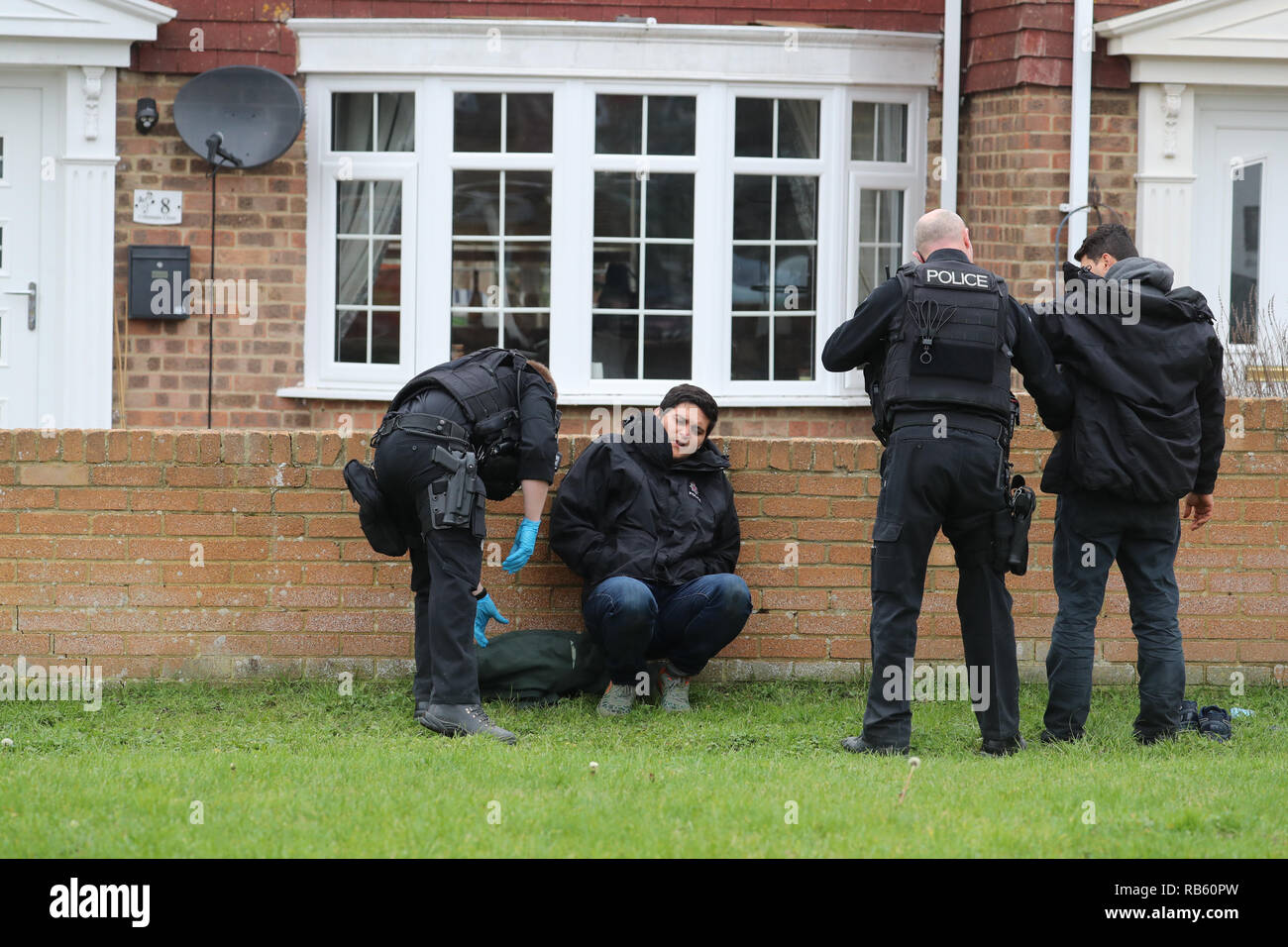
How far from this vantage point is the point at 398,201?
10289 mm

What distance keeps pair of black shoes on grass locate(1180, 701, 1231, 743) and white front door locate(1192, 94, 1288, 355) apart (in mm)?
4610

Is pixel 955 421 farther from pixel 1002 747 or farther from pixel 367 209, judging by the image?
pixel 367 209

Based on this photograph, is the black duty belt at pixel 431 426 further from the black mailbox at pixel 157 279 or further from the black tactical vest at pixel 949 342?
the black mailbox at pixel 157 279

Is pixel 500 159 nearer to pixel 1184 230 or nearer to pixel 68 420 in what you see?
pixel 68 420

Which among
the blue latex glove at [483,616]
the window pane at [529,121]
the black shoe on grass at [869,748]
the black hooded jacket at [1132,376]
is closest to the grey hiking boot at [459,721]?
the blue latex glove at [483,616]

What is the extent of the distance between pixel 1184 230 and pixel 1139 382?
15.9 ft

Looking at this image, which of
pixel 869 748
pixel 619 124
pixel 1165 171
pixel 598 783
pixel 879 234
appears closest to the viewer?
pixel 598 783

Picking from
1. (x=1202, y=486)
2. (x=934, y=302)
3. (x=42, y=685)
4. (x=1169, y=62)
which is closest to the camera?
(x=934, y=302)

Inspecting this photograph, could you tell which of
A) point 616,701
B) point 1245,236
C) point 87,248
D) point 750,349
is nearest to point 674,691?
point 616,701

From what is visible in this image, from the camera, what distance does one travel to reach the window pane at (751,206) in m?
10.4

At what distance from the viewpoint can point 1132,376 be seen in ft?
17.7

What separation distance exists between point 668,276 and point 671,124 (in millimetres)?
966

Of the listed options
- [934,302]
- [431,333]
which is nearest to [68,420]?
[431,333]

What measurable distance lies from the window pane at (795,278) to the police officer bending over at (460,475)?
15.9ft
